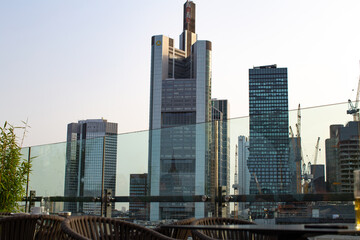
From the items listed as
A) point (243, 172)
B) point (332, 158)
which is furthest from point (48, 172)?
point (332, 158)

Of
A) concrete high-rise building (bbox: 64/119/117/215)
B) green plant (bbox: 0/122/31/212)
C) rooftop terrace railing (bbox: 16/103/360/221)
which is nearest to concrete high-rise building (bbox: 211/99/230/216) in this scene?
rooftop terrace railing (bbox: 16/103/360/221)

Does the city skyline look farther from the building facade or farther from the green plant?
the building facade

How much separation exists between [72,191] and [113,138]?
92cm

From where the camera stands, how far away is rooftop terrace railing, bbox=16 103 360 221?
3.83 meters

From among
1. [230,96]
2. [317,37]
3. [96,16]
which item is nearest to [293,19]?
[96,16]

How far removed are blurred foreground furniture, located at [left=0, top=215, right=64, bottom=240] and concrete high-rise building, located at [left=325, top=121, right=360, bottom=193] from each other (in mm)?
2253

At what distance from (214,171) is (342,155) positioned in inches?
49.7

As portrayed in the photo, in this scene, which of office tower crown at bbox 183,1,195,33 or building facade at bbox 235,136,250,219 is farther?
office tower crown at bbox 183,1,195,33

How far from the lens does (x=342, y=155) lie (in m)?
3.81

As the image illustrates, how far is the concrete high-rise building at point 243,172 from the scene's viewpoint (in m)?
4.23

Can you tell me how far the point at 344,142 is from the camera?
3.81m

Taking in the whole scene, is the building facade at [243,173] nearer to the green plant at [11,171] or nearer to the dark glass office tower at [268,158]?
the dark glass office tower at [268,158]

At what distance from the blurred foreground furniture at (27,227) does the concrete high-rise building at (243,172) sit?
2.00 meters

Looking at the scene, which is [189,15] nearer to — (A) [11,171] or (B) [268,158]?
(A) [11,171]
